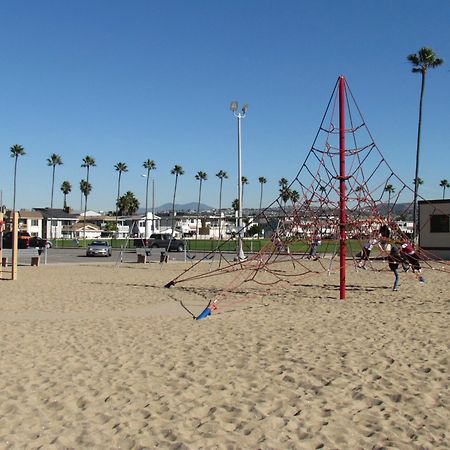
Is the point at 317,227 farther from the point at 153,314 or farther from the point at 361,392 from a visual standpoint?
the point at 361,392

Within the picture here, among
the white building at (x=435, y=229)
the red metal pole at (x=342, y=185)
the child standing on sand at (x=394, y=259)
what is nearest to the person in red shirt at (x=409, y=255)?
the child standing on sand at (x=394, y=259)

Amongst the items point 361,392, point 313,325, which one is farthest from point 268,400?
point 313,325

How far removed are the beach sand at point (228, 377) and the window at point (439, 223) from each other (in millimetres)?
19971

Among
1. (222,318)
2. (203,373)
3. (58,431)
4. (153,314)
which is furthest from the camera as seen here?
(153,314)

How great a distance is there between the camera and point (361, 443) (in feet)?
13.8

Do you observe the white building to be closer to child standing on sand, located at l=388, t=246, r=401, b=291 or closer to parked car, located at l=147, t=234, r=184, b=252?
child standing on sand, located at l=388, t=246, r=401, b=291

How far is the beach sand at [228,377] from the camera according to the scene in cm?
446

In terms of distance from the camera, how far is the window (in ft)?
99.1

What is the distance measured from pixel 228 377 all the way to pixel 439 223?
27202mm

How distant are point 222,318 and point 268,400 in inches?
196

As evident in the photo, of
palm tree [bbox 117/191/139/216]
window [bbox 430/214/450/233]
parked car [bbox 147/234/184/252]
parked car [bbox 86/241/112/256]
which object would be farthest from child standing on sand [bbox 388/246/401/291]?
palm tree [bbox 117/191/139/216]

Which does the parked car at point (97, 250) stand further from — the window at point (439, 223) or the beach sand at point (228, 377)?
the beach sand at point (228, 377)

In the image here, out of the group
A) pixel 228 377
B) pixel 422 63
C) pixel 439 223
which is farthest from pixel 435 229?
pixel 228 377

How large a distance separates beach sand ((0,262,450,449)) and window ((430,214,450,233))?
1997cm
